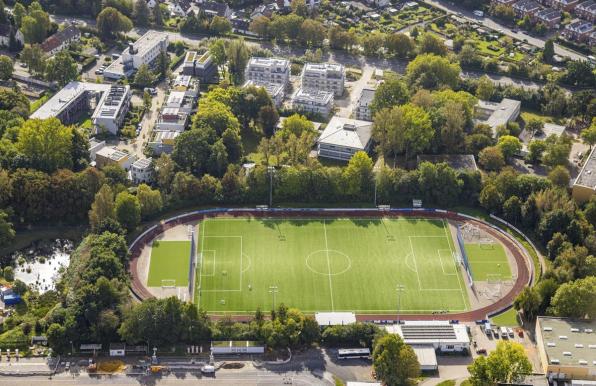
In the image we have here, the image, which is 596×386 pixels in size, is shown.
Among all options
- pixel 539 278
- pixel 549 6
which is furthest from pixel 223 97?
pixel 549 6

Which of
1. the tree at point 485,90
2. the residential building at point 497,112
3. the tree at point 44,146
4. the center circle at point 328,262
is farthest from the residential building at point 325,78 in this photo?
the tree at point 44,146

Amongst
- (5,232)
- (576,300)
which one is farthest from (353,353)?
(5,232)

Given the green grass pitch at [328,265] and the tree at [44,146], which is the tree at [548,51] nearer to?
the green grass pitch at [328,265]

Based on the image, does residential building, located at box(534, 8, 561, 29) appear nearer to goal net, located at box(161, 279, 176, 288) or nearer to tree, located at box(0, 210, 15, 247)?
goal net, located at box(161, 279, 176, 288)

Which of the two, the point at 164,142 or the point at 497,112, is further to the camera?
the point at 497,112

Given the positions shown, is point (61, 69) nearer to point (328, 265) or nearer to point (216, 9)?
point (216, 9)

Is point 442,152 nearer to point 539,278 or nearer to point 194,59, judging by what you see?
point 539,278
